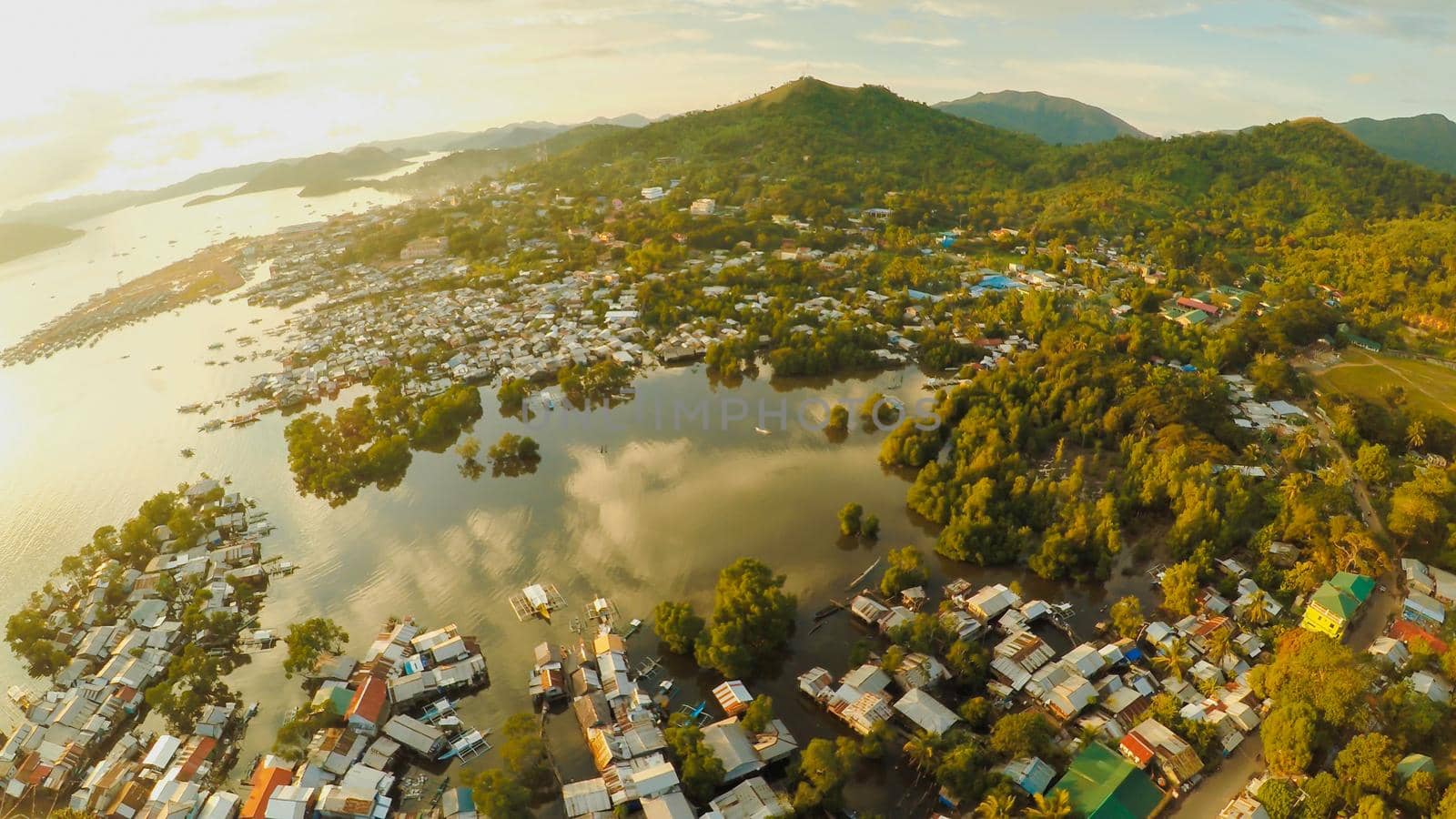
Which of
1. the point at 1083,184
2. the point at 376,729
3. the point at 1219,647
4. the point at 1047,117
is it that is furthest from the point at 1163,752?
the point at 1047,117

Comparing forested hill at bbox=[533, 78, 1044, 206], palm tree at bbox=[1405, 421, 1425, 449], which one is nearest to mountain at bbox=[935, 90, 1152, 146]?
forested hill at bbox=[533, 78, 1044, 206]

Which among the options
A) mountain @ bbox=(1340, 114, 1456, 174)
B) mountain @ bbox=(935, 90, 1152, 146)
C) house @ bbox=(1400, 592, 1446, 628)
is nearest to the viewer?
house @ bbox=(1400, 592, 1446, 628)

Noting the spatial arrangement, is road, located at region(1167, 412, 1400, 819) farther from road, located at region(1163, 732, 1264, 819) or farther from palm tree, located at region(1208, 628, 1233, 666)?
palm tree, located at region(1208, 628, 1233, 666)

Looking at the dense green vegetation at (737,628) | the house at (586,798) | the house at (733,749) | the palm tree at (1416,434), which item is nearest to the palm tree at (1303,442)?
the palm tree at (1416,434)

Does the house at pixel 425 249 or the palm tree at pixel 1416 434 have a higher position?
the house at pixel 425 249

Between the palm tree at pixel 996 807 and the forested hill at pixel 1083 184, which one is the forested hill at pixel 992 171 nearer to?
the forested hill at pixel 1083 184

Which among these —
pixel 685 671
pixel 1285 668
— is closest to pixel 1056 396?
pixel 1285 668
